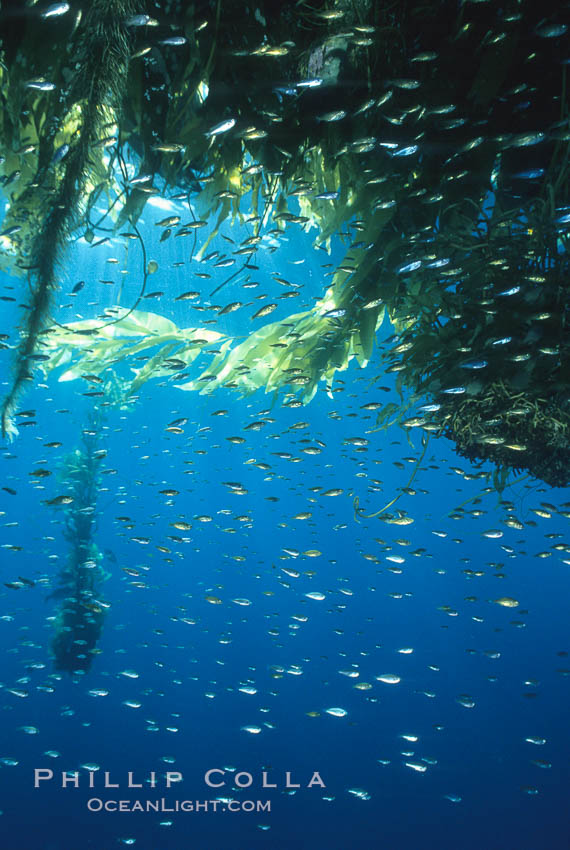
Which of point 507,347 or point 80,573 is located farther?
point 80,573

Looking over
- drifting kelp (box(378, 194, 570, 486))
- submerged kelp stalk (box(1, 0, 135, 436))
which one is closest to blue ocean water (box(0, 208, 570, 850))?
submerged kelp stalk (box(1, 0, 135, 436))

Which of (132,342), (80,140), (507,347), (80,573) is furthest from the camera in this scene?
(80,573)

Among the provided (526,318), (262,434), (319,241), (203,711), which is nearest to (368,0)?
(319,241)

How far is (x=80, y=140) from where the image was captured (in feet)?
5.49

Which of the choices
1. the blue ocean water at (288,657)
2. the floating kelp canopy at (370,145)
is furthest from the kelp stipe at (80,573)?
the floating kelp canopy at (370,145)

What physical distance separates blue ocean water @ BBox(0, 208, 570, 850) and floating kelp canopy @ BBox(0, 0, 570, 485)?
0.51m

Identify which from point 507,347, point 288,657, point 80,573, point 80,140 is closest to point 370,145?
point 507,347

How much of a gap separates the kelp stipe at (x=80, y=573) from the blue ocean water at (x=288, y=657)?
43cm

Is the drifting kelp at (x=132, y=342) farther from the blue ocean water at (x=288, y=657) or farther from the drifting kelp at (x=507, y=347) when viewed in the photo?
the drifting kelp at (x=507, y=347)

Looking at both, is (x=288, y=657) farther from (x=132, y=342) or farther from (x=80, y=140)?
(x=80, y=140)

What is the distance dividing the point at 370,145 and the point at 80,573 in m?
9.62

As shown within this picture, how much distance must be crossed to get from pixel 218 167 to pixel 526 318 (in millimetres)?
1899

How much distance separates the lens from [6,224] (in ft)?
7.89

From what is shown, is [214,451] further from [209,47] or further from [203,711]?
[209,47]
